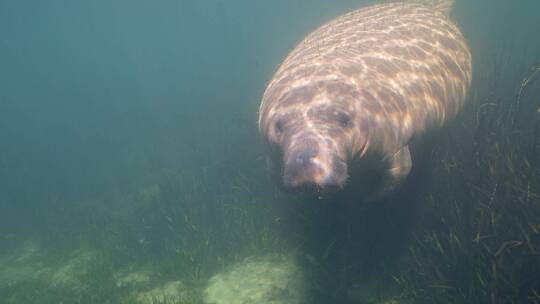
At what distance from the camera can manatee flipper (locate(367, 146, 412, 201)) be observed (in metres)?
4.98

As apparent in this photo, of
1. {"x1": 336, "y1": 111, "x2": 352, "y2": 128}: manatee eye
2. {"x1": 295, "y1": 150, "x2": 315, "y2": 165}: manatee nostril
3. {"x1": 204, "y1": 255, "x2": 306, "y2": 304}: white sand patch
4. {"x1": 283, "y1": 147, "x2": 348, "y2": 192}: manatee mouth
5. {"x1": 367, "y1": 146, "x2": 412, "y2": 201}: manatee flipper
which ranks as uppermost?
{"x1": 336, "y1": 111, "x2": 352, "y2": 128}: manatee eye

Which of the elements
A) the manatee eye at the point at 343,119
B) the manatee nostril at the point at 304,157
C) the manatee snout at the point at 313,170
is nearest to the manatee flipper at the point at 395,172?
the manatee eye at the point at 343,119

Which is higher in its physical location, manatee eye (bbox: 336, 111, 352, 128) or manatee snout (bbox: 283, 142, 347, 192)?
manatee eye (bbox: 336, 111, 352, 128)

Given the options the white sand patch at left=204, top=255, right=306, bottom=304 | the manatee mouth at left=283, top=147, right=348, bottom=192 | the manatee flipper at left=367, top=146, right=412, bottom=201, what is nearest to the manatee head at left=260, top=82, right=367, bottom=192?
the manatee mouth at left=283, top=147, right=348, bottom=192

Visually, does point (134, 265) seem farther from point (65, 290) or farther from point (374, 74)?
point (374, 74)

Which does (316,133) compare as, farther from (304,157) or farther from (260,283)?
(260,283)

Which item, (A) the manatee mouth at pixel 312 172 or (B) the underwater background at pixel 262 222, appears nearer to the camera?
(A) the manatee mouth at pixel 312 172

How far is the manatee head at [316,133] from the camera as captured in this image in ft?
11.8

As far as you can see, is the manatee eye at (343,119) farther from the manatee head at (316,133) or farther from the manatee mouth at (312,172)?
the manatee mouth at (312,172)

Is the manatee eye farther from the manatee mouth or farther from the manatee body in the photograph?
the manatee mouth

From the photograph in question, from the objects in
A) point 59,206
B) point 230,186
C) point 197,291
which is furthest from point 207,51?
point 197,291

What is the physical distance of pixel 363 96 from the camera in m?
4.79

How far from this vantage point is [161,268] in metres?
9.38

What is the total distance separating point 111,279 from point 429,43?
909cm
